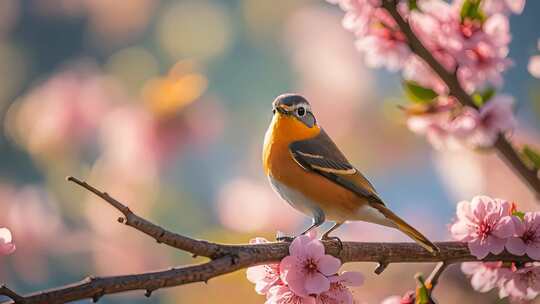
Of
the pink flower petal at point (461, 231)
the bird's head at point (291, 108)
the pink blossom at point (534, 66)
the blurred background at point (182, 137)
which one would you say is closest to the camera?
the pink flower petal at point (461, 231)

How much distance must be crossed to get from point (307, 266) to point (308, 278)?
1 cm

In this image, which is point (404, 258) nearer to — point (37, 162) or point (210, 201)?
point (210, 201)

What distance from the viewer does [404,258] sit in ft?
3.21

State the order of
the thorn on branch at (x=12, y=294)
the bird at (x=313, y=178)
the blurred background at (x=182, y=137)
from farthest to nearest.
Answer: the blurred background at (x=182, y=137) → the bird at (x=313, y=178) → the thorn on branch at (x=12, y=294)

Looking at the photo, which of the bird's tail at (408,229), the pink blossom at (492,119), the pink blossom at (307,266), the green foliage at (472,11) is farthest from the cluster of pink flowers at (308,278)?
the green foliage at (472,11)

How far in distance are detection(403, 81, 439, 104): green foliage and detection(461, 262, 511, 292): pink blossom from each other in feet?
0.78

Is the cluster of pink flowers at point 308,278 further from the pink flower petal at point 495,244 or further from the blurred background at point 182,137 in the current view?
the blurred background at point 182,137

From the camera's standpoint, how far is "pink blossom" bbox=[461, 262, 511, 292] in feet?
3.51

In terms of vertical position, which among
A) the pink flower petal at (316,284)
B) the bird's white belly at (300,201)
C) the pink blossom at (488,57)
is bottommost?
the pink flower petal at (316,284)

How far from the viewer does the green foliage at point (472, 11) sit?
3.77ft

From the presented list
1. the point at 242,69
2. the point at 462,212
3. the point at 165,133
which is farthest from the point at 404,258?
the point at 242,69

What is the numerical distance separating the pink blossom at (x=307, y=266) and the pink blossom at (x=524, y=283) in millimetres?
266

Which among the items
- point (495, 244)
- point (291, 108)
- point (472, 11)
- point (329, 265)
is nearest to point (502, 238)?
point (495, 244)

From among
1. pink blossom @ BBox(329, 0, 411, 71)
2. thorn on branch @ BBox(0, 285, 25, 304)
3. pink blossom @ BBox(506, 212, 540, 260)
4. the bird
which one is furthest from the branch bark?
pink blossom @ BBox(329, 0, 411, 71)
